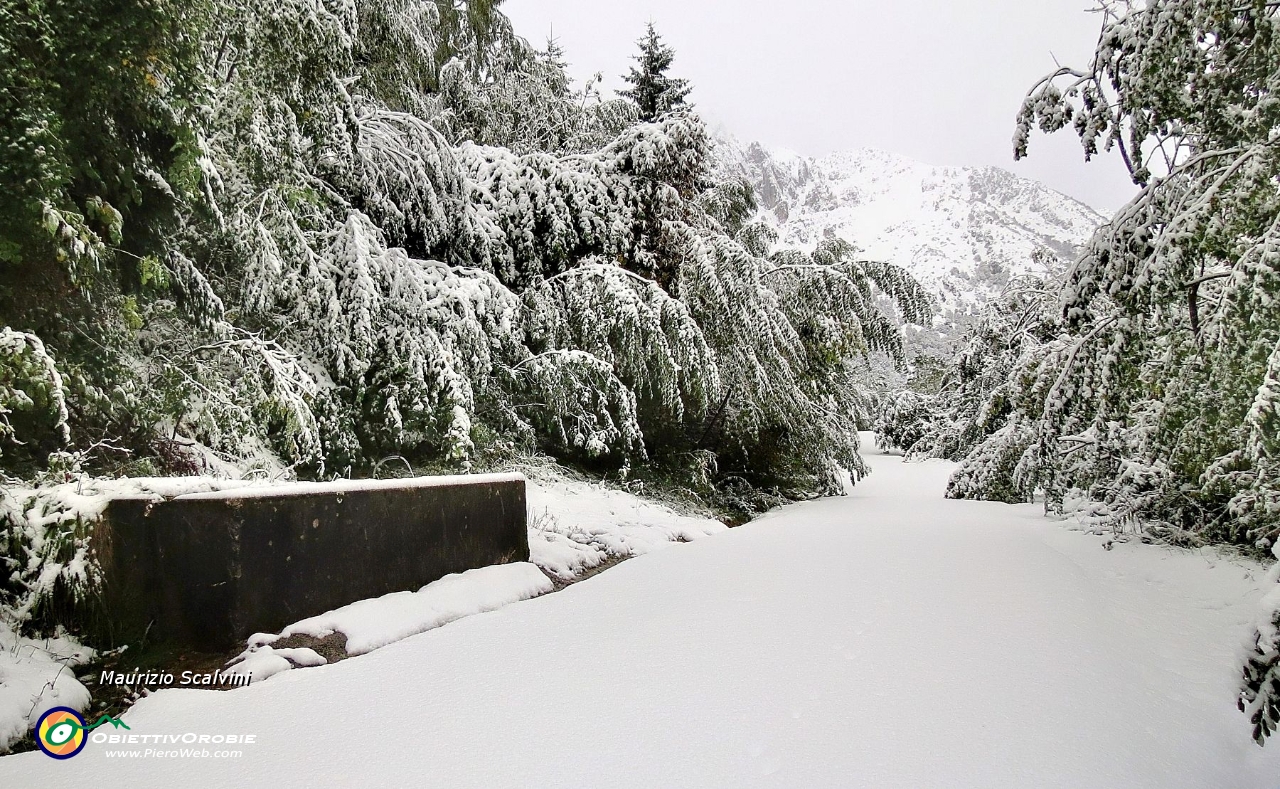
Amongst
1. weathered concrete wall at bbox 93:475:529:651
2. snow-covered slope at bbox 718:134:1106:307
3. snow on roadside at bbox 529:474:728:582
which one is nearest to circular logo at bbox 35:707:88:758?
weathered concrete wall at bbox 93:475:529:651

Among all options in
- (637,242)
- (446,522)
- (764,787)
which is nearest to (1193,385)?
(764,787)

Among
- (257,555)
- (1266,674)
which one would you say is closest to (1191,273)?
(1266,674)

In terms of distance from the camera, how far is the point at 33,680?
7.13ft

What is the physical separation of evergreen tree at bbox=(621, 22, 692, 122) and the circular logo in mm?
15780

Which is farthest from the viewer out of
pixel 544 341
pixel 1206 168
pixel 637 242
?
pixel 637 242

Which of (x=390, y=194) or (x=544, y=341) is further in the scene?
(x=544, y=341)

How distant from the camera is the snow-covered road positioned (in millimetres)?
1873

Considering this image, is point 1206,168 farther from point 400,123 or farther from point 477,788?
point 400,123

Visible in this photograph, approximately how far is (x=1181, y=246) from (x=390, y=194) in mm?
6240

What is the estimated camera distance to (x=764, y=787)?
1.78 m

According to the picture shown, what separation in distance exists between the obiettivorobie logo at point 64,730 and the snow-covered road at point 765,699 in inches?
2.1

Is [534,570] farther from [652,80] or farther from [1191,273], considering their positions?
[652,80]

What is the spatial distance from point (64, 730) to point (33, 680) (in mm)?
286

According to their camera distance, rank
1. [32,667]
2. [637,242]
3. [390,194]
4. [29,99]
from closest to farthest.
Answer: [32,667], [29,99], [390,194], [637,242]
